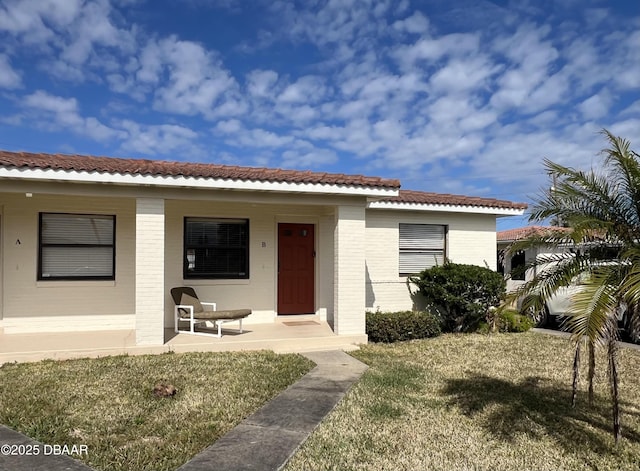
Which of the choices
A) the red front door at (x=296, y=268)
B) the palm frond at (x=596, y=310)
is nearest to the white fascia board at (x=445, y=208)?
the red front door at (x=296, y=268)

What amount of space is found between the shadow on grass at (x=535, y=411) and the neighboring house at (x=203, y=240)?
3.41 metres

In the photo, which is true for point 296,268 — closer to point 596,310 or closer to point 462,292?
point 462,292

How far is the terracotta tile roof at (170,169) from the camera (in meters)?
7.36

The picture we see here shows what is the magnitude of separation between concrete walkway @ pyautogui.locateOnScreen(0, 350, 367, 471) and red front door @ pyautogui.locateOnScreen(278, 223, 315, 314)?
14.5 ft

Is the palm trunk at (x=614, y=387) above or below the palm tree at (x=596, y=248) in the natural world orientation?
below

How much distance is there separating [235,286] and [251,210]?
1787mm

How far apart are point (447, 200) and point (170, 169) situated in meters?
7.02

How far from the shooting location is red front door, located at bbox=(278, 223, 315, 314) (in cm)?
1110

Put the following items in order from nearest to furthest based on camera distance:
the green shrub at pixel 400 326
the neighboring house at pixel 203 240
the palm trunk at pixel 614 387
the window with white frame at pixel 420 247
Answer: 1. the palm trunk at pixel 614 387
2. the neighboring house at pixel 203 240
3. the green shrub at pixel 400 326
4. the window with white frame at pixel 420 247

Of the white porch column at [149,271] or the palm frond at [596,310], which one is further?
the white porch column at [149,271]

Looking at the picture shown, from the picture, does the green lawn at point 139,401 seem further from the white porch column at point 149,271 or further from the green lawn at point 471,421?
the green lawn at point 471,421

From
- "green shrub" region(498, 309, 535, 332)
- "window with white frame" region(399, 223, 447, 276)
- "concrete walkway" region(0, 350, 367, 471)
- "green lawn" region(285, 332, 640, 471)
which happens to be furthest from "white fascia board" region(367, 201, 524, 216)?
"concrete walkway" region(0, 350, 367, 471)

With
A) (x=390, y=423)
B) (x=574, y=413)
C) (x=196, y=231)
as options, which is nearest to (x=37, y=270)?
(x=196, y=231)

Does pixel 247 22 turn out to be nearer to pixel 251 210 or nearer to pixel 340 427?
pixel 251 210
